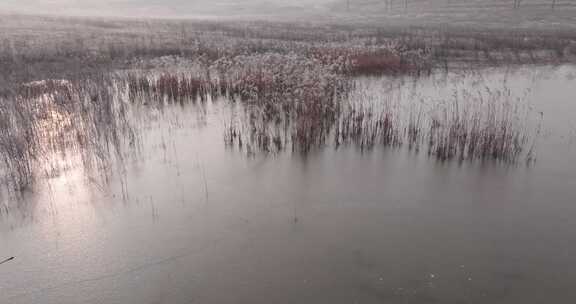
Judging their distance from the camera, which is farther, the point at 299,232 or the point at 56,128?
the point at 56,128

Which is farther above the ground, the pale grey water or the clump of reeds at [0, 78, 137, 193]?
the clump of reeds at [0, 78, 137, 193]

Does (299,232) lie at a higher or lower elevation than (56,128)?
lower

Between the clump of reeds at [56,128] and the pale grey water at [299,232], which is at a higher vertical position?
the clump of reeds at [56,128]

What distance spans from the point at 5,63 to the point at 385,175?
14.4 m

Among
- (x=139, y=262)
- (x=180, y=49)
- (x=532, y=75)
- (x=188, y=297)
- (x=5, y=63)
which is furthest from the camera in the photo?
(x=180, y=49)

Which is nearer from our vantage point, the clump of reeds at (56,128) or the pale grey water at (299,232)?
the pale grey water at (299,232)

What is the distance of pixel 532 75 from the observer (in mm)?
15320

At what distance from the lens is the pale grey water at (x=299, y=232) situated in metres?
4.13

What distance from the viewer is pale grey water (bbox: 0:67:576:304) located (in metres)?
4.13

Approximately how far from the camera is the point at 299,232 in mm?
5199

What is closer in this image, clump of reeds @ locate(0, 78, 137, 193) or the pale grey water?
the pale grey water

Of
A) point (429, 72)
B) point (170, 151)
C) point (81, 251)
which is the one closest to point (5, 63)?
point (170, 151)

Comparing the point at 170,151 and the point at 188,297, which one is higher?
the point at 170,151

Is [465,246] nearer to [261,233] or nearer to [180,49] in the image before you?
[261,233]
